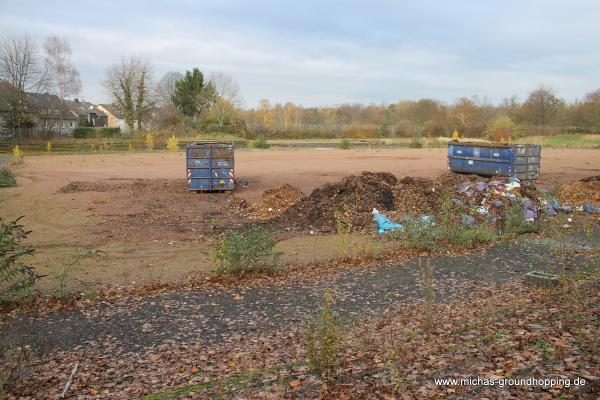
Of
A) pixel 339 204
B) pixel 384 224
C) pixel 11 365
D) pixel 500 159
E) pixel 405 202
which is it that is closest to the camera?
pixel 11 365

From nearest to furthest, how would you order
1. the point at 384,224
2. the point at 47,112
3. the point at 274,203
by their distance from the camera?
the point at 384,224 < the point at 274,203 < the point at 47,112

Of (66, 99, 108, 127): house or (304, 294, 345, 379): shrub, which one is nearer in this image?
(304, 294, 345, 379): shrub

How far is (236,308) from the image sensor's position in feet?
24.0

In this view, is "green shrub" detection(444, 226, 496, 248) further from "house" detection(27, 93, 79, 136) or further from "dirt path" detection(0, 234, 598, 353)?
"house" detection(27, 93, 79, 136)

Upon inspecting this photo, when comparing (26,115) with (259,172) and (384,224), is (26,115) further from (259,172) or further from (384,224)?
(384,224)

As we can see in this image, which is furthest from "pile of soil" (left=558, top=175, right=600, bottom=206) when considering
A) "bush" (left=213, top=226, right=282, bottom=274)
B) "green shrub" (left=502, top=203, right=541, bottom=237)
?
"bush" (left=213, top=226, right=282, bottom=274)

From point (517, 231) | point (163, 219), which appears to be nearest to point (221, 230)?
point (163, 219)

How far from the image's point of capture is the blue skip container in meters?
19.9

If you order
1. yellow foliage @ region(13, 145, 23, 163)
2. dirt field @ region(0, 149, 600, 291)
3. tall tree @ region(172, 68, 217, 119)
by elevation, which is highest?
tall tree @ region(172, 68, 217, 119)

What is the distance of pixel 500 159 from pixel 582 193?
3564mm

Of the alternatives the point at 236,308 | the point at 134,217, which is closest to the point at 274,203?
the point at 134,217

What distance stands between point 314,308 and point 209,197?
1301 centimetres

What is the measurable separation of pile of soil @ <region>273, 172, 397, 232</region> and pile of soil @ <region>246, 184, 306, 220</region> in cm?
106

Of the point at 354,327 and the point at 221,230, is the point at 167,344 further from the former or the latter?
the point at 221,230
